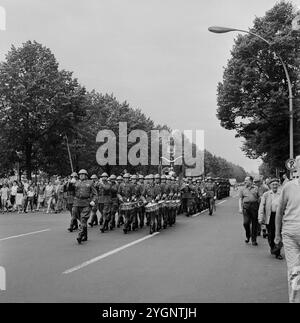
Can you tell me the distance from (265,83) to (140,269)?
2854 centimetres

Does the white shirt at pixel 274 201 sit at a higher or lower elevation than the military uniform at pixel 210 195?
higher

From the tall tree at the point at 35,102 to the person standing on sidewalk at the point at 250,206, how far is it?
105 ft

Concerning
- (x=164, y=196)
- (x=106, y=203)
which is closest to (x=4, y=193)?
(x=106, y=203)

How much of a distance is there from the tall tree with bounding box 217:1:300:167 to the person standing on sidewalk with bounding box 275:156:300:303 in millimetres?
29509

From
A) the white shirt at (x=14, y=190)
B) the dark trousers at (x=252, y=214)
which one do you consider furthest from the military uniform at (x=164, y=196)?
the white shirt at (x=14, y=190)

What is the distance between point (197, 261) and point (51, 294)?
3875mm

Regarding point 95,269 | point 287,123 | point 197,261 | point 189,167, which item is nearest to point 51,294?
point 95,269

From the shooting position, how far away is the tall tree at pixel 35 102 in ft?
142

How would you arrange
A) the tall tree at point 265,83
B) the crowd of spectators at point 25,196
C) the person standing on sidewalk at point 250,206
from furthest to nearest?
the tall tree at point 265,83 < the crowd of spectators at point 25,196 < the person standing on sidewalk at point 250,206

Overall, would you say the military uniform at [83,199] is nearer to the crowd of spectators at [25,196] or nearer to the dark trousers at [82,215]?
the dark trousers at [82,215]

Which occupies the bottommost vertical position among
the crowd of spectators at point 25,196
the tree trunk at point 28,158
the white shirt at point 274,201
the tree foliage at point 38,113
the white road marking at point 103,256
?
the white road marking at point 103,256

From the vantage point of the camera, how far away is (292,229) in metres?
5.92

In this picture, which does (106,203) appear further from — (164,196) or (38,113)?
(38,113)
